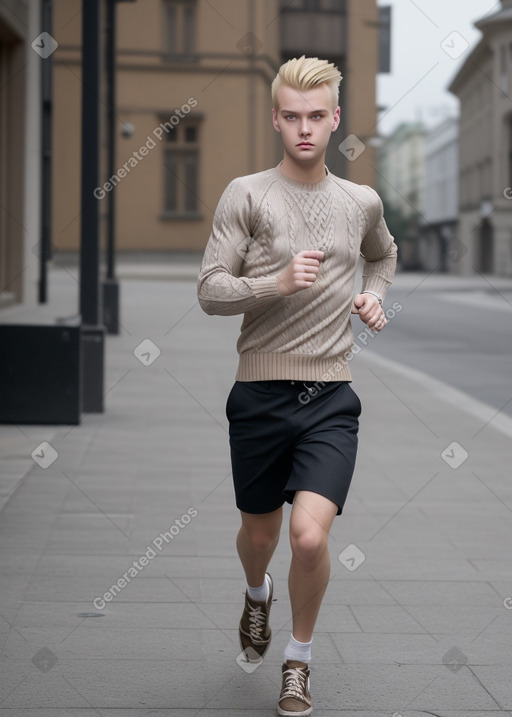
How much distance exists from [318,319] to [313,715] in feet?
3.70

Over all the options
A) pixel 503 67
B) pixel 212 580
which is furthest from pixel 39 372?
pixel 503 67

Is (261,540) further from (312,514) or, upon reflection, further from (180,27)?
(180,27)

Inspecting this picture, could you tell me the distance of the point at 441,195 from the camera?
9119 cm

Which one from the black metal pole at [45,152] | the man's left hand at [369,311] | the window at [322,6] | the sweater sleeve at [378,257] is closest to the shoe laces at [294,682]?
the man's left hand at [369,311]

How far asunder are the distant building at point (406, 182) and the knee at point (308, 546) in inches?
3264

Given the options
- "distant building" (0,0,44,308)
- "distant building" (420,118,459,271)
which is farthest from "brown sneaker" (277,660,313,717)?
"distant building" (420,118,459,271)

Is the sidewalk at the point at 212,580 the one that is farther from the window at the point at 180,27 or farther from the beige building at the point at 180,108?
the window at the point at 180,27

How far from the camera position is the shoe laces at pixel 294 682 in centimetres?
375

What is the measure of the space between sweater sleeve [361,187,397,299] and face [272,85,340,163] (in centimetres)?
33

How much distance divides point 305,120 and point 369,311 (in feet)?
1.87

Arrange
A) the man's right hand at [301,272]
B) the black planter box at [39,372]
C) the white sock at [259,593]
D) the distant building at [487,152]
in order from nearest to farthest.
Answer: the man's right hand at [301,272] → the white sock at [259,593] → the black planter box at [39,372] → the distant building at [487,152]

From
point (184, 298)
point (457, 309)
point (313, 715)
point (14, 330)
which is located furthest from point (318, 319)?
point (457, 309)

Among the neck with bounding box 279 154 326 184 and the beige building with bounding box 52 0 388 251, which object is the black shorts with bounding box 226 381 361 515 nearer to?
the neck with bounding box 279 154 326 184

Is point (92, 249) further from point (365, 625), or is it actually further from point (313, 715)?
point (313, 715)
